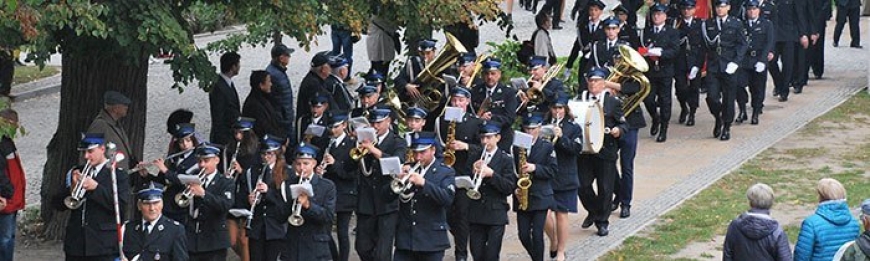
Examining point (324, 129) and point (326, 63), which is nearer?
point (324, 129)

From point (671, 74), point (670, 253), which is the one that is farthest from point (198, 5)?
point (671, 74)

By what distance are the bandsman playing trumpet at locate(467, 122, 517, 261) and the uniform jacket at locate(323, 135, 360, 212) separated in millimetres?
1125

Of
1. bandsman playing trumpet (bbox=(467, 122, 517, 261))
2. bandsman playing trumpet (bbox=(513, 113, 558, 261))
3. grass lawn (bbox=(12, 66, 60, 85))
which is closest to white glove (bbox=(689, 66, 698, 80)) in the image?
bandsman playing trumpet (bbox=(513, 113, 558, 261))

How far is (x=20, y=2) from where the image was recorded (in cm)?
1383

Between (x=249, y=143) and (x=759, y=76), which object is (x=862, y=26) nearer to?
(x=759, y=76)

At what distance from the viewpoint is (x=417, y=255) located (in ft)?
51.0

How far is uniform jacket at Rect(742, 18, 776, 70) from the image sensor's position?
23000mm

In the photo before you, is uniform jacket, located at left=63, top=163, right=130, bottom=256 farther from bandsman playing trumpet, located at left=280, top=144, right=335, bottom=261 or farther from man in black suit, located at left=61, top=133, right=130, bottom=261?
bandsman playing trumpet, located at left=280, top=144, right=335, bottom=261

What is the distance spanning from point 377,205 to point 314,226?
3.81 ft

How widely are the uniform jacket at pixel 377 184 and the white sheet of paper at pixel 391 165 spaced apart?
1.01 meters

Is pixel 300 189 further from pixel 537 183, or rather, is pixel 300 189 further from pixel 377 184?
pixel 537 183

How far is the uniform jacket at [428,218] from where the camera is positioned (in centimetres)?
1524

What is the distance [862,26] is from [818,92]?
309 inches

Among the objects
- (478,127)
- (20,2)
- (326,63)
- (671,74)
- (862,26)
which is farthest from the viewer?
(862,26)
